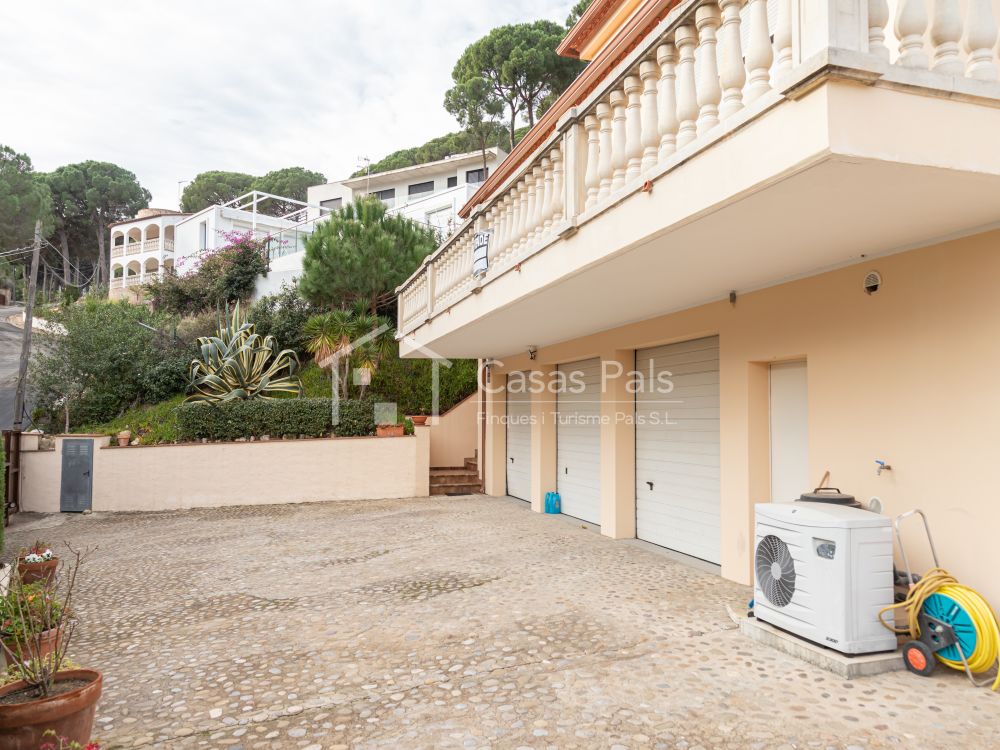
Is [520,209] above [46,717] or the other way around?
above

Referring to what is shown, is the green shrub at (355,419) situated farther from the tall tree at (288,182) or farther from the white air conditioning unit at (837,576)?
the tall tree at (288,182)

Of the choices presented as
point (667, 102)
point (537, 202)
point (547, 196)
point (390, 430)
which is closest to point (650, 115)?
point (667, 102)

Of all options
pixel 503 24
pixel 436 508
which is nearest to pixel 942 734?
pixel 436 508

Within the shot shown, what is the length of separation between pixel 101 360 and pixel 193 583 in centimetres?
1217

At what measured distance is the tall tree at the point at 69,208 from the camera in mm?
41231

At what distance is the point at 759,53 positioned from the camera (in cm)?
289

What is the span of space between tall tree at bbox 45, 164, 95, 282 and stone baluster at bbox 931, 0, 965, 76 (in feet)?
163

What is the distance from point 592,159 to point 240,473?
9.88 m

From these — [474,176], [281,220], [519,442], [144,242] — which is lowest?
[519,442]

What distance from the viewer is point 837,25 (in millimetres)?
2410

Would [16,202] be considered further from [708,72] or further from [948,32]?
[948,32]

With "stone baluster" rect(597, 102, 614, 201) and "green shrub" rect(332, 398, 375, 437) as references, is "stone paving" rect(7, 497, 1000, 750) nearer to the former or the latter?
"stone baluster" rect(597, 102, 614, 201)

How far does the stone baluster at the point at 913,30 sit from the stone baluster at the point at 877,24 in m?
0.16

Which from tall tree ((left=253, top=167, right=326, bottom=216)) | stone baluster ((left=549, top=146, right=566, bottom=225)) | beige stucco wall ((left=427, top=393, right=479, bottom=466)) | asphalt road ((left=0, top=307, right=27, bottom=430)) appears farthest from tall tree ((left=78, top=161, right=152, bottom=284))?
stone baluster ((left=549, top=146, right=566, bottom=225))
